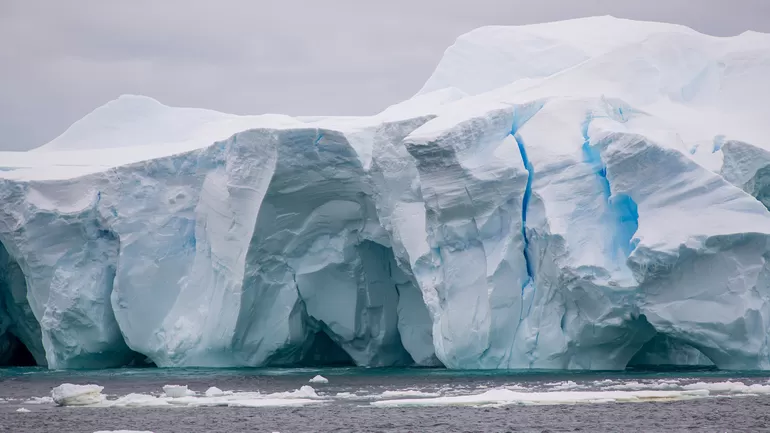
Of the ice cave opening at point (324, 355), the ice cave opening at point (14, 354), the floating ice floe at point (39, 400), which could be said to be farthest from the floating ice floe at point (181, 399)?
the ice cave opening at point (14, 354)

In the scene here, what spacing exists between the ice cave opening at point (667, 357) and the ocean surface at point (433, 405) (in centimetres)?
225

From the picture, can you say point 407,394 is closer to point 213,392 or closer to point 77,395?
point 213,392

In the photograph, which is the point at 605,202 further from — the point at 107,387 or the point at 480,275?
the point at 107,387

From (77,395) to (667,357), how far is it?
12877mm

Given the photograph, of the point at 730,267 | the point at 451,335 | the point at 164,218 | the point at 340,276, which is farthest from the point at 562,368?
the point at 164,218

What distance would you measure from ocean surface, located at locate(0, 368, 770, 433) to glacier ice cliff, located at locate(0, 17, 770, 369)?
1.40 metres

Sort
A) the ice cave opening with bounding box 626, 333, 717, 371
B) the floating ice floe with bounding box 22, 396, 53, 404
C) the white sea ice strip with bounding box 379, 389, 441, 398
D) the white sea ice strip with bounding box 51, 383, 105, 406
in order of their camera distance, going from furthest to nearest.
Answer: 1. the ice cave opening with bounding box 626, 333, 717, 371
2. the floating ice floe with bounding box 22, 396, 53, 404
3. the white sea ice strip with bounding box 379, 389, 441, 398
4. the white sea ice strip with bounding box 51, 383, 105, 406

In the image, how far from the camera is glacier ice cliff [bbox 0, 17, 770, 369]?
18.5 metres

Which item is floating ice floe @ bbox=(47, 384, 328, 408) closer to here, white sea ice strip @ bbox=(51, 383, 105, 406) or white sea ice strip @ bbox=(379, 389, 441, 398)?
white sea ice strip @ bbox=(51, 383, 105, 406)

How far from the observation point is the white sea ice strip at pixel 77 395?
620 inches

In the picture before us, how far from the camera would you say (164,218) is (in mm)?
24094

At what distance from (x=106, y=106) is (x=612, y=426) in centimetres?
2274

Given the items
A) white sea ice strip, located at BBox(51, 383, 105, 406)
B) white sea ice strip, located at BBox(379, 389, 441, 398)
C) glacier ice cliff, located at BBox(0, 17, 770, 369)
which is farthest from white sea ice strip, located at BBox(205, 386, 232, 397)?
glacier ice cliff, located at BBox(0, 17, 770, 369)

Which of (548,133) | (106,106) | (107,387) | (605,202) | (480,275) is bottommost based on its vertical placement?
(107,387)
